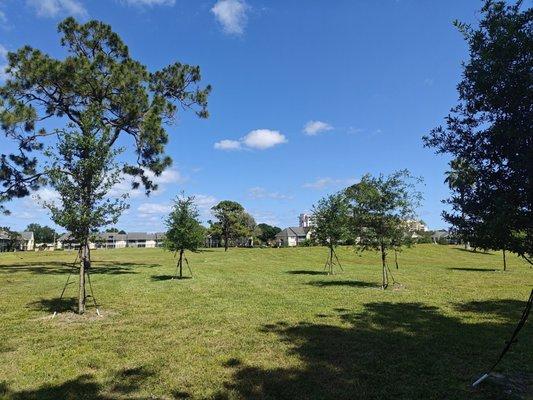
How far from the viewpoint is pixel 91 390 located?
6781mm

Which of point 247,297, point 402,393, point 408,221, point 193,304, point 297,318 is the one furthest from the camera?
point 408,221

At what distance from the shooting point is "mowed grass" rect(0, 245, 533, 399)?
22.5ft

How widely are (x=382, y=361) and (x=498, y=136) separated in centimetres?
483

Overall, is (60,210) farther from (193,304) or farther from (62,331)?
(193,304)

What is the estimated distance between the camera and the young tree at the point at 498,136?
215 inches

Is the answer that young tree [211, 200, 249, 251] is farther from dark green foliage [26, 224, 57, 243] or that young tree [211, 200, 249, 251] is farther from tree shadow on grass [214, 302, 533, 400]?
Answer: dark green foliage [26, 224, 57, 243]

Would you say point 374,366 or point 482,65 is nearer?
point 482,65

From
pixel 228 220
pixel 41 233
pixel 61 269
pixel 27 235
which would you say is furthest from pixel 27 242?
pixel 61 269

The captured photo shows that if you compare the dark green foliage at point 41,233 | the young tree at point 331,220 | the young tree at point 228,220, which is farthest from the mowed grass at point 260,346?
the dark green foliage at point 41,233

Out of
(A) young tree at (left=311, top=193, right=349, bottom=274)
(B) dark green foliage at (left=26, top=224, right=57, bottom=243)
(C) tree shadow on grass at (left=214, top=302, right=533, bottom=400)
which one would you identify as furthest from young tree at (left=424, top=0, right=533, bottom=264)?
(B) dark green foliage at (left=26, top=224, right=57, bottom=243)

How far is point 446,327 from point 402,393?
209 inches

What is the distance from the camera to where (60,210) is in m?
12.9

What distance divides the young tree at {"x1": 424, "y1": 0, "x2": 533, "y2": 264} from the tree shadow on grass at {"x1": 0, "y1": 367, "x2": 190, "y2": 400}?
5.35 m

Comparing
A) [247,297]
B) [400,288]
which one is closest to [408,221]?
[400,288]
